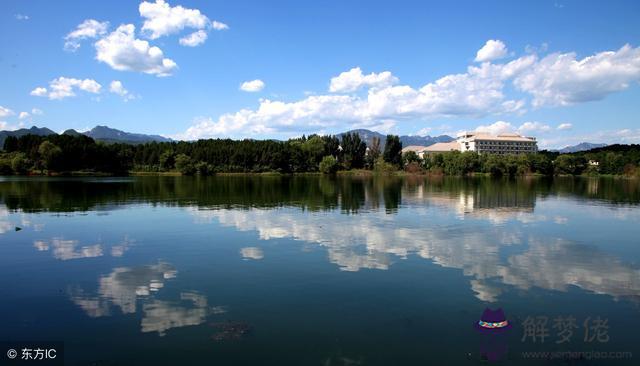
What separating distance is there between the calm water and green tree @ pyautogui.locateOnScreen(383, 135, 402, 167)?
472 ft

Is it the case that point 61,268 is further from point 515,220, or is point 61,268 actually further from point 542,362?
point 515,220

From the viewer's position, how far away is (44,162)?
13975 centimetres

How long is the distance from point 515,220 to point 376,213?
1166 cm

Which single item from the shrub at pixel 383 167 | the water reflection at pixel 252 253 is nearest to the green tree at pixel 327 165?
the shrub at pixel 383 167

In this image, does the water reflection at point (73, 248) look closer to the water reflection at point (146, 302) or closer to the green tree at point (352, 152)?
the water reflection at point (146, 302)

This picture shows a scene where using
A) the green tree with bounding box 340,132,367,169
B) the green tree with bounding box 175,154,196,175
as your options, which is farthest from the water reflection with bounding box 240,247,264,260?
the green tree with bounding box 340,132,367,169

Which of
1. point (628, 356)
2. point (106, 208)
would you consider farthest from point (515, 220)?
point (106, 208)

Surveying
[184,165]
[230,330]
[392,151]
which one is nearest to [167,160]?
[184,165]

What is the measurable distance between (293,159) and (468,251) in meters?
151

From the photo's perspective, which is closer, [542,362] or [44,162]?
[542,362]

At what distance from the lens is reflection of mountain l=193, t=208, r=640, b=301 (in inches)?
687

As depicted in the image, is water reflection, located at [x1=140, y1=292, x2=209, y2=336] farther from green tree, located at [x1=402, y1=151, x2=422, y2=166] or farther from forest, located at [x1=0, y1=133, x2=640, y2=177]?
green tree, located at [x1=402, y1=151, x2=422, y2=166]

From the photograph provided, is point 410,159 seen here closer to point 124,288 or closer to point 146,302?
point 124,288
